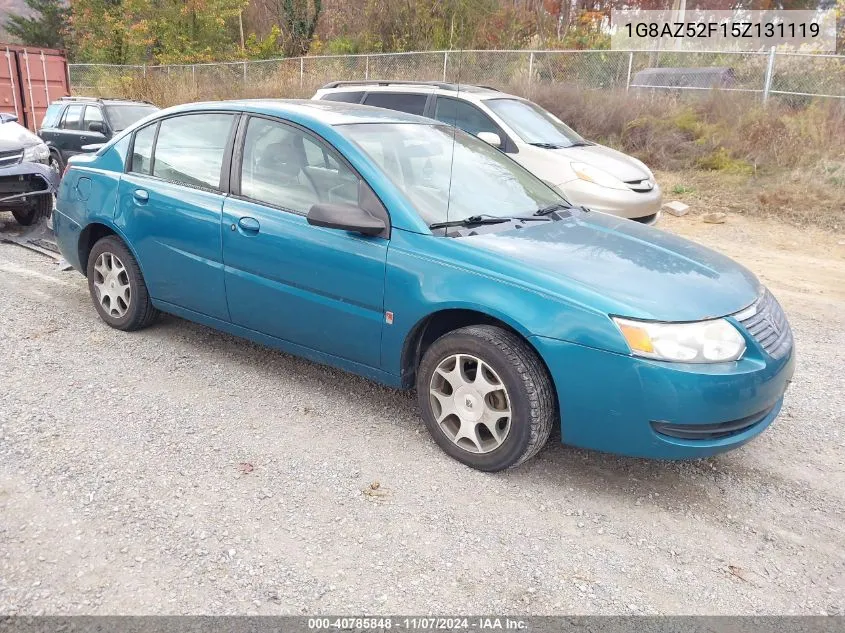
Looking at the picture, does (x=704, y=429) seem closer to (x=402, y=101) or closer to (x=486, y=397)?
(x=486, y=397)

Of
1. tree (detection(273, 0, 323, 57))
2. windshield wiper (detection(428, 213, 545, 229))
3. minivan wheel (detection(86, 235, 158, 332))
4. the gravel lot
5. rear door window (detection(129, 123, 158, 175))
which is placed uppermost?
tree (detection(273, 0, 323, 57))

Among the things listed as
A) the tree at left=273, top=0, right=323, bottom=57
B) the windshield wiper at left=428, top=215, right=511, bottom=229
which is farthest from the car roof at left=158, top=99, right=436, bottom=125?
the tree at left=273, top=0, right=323, bottom=57

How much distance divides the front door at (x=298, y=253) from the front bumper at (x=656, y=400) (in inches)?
40.1

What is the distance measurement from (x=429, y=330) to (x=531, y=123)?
6.29 metres

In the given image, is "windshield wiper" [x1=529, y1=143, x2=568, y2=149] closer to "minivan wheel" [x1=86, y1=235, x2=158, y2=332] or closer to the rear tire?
"minivan wheel" [x1=86, y1=235, x2=158, y2=332]

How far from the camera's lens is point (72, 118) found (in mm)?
12875

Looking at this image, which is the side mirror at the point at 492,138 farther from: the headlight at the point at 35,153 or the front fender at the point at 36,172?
the headlight at the point at 35,153

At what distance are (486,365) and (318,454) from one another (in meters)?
0.98

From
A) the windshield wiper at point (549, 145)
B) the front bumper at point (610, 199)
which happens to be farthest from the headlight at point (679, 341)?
the windshield wiper at point (549, 145)

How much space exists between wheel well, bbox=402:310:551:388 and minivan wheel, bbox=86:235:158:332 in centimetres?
221

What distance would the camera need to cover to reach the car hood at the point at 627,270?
3049mm

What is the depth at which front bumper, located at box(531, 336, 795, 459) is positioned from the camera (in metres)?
2.92

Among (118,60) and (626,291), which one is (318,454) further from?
(118,60)

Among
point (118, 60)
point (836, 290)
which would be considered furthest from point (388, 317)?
point (118, 60)
